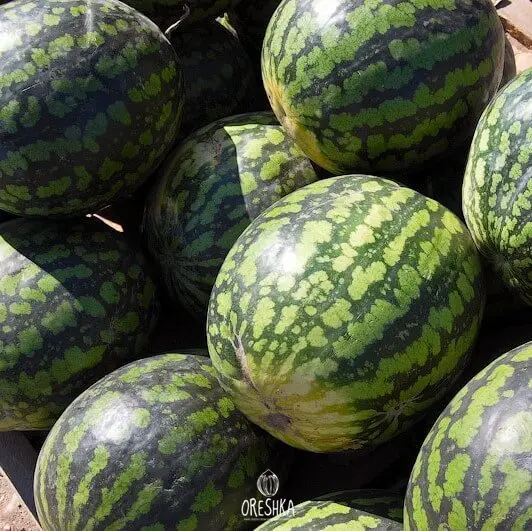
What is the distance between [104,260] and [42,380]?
38 centimetres

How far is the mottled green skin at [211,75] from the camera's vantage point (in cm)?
268

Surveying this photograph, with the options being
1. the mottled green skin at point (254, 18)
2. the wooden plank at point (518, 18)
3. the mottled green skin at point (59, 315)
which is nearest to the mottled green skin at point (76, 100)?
the mottled green skin at point (59, 315)

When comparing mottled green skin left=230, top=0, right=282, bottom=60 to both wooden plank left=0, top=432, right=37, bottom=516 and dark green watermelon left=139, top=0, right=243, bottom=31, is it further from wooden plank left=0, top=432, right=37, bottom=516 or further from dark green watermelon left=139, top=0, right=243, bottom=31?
wooden plank left=0, top=432, right=37, bottom=516

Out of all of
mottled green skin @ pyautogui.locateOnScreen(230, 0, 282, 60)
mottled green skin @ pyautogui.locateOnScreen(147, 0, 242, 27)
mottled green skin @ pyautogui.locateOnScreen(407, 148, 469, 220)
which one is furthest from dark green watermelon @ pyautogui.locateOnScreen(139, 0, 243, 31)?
mottled green skin @ pyautogui.locateOnScreen(407, 148, 469, 220)

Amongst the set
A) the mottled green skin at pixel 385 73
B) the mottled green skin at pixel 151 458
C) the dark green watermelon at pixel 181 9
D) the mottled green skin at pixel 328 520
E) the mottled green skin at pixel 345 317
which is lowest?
the mottled green skin at pixel 328 520

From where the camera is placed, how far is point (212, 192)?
226 centimetres

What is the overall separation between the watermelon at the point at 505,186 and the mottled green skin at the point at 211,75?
1.07m

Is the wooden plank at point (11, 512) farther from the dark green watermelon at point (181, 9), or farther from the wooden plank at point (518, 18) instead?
the wooden plank at point (518, 18)

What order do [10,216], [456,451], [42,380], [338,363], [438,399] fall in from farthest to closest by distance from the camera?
1. [10,216]
2. [42,380]
3. [438,399]
4. [338,363]
5. [456,451]

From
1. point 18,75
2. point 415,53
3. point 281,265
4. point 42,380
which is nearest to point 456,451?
point 281,265

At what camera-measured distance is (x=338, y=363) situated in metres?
1.65

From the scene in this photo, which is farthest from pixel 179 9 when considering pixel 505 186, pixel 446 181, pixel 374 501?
pixel 374 501

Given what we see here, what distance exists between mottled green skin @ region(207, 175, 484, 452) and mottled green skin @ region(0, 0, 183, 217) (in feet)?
1.70

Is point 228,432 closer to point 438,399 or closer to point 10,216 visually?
point 438,399
